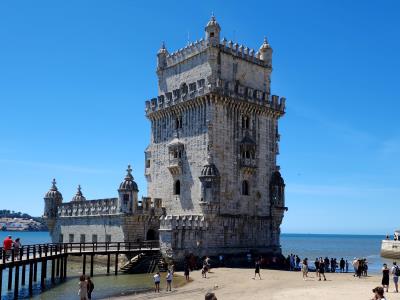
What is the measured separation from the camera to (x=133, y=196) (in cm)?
4806

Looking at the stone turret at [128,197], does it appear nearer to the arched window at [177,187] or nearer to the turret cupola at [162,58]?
the arched window at [177,187]

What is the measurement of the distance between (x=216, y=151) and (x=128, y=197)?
32.5 ft

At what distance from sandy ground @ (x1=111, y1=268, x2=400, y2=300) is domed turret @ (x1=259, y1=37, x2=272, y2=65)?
890 inches

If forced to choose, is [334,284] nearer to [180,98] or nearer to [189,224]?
[189,224]

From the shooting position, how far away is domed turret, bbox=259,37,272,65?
52000 mm

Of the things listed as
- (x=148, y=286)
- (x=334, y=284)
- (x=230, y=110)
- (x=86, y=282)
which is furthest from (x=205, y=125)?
(x=86, y=282)

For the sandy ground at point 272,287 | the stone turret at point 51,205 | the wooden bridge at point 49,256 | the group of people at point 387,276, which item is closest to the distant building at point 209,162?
the wooden bridge at point 49,256

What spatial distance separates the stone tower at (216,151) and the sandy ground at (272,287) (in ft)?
16.8

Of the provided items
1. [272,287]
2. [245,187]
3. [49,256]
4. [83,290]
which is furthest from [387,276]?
[49,256]

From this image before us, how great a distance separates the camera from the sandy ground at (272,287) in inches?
1076

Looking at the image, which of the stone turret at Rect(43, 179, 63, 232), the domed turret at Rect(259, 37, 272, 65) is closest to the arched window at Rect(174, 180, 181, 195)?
the domed turret at Rect(259, 37, 272, 65)

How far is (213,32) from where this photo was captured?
46750 millimetres

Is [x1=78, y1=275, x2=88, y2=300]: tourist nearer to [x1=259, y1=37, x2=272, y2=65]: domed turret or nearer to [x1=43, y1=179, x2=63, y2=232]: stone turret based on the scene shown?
[x1=259, y1=37, x2=272, y2=65]: domed turret

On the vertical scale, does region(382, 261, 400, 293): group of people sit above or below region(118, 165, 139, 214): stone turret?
below
